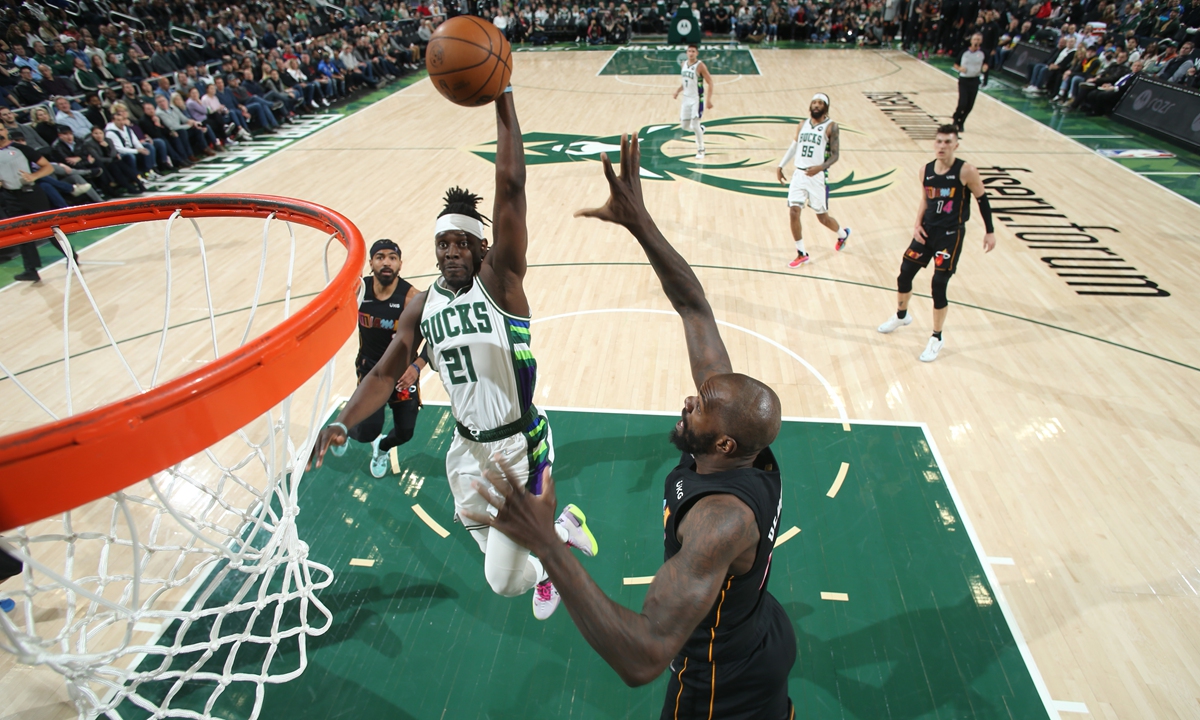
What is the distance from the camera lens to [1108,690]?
3.43 meters

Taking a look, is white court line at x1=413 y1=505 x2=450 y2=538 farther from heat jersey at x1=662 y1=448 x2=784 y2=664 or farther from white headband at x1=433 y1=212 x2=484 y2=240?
heat jersey at x1=662 y1=448 x2=784 y2=664

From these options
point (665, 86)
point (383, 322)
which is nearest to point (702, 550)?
point (383, 322)

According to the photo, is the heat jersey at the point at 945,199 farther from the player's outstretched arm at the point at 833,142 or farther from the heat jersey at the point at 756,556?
the heat jersey at the point at 756,556

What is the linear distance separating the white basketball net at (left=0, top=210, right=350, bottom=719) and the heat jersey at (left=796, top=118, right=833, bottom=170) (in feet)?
18.3

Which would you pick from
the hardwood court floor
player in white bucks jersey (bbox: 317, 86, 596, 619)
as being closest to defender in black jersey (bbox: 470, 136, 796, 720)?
player in white bucks jersey (bbox: 317, 86, 596, 619)

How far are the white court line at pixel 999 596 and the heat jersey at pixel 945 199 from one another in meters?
1.85

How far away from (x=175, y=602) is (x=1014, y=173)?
11809mm

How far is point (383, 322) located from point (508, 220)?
5.79 ft

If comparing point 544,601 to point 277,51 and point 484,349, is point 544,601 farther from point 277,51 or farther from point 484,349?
point 277,51

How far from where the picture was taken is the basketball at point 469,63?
124 inches

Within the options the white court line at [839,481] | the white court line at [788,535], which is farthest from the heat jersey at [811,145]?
the white court line at [788,535]

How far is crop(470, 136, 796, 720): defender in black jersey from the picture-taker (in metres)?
1.67

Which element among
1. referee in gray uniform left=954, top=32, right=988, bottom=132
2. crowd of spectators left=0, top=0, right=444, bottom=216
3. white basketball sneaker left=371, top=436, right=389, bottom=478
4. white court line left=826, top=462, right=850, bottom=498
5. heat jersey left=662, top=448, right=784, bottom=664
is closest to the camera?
heat jersey left=662, top=448, right=784, bottom=664

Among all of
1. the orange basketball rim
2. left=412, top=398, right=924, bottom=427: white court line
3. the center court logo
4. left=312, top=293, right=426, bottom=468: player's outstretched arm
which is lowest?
left=412, top=398, right=924, bottom=427: white court line
